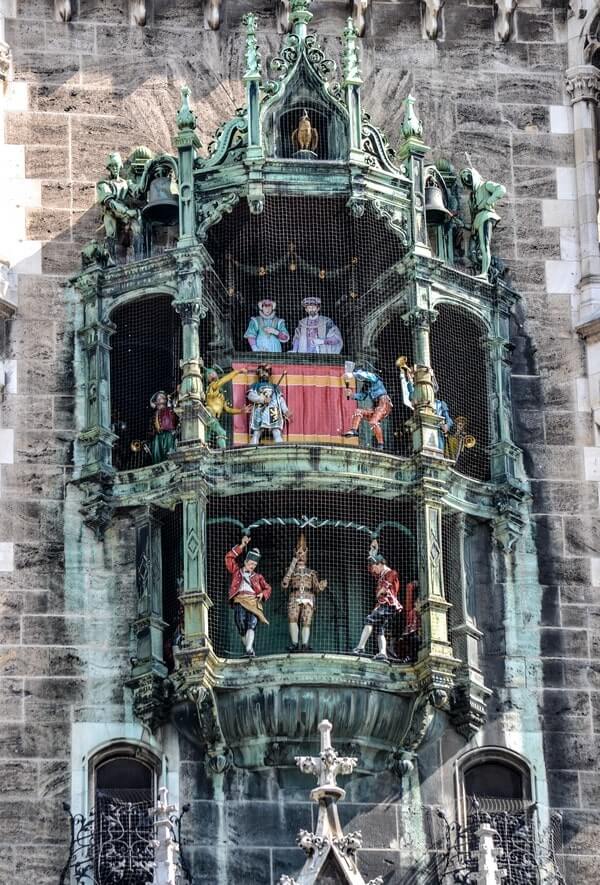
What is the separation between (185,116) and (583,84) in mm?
3955

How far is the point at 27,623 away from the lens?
2888 centimetres

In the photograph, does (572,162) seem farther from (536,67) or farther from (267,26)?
(267,26)

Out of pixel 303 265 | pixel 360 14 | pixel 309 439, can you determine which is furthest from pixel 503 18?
pixel 309 439

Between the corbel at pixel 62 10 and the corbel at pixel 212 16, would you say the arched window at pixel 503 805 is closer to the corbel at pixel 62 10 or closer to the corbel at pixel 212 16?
the corbel at pixel 212 16

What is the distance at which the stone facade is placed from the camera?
28312 mm

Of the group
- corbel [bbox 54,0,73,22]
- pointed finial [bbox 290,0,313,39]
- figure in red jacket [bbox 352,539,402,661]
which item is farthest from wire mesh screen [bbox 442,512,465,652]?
corbel [bbox 54,0,73,22]

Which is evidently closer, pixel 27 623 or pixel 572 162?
pixel 27 623

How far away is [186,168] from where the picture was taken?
30.3m

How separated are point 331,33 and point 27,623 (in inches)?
267

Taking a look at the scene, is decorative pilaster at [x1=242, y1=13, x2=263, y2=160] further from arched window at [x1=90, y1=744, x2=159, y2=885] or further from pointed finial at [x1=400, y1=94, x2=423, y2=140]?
arched window at [x1=90, y1=744, x2=159, y2=885]

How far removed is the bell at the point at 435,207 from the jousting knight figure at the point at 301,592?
11.2ft

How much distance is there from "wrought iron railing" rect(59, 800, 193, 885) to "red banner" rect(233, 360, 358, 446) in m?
3.59

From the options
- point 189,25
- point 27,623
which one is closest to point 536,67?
point 189,25

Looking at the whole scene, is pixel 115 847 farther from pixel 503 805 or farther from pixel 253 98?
pixel 253 98
